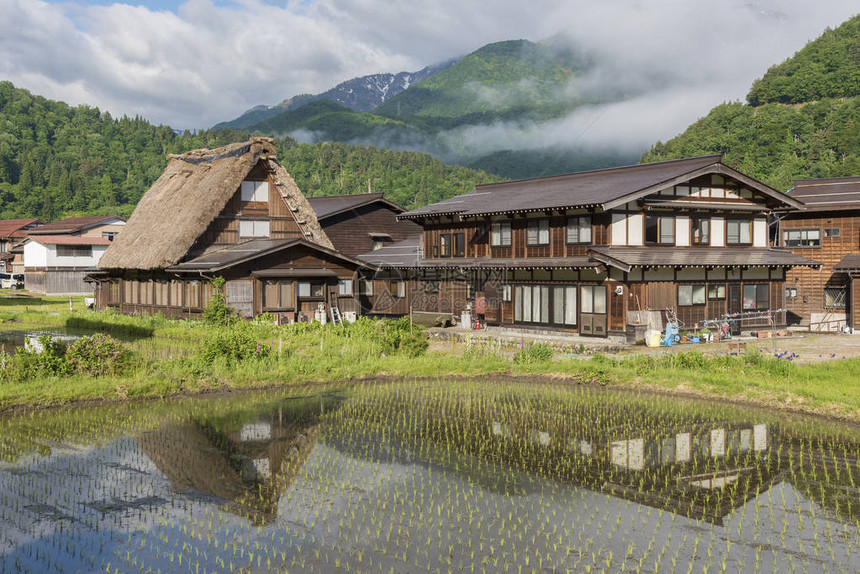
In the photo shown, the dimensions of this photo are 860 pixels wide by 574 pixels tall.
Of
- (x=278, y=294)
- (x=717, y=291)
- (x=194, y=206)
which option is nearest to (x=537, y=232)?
(x=717, y=291)

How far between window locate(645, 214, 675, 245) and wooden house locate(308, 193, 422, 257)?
65.1ft

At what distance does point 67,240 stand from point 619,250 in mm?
53375

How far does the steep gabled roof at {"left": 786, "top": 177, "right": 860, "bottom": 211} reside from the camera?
112 feet

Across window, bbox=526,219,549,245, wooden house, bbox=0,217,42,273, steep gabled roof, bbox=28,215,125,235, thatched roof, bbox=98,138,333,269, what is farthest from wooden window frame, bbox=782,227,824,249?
wooden house, bbox=0,217,42,273

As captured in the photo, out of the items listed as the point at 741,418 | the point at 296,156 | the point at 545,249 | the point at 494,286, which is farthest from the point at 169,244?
the point at 296,156

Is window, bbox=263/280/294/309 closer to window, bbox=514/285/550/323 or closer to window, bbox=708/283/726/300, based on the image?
window, bbox=514/285/550/323

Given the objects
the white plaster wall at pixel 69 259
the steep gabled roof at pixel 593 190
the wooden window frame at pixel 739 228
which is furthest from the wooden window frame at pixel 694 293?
the white plaster wall at pixel 69 259

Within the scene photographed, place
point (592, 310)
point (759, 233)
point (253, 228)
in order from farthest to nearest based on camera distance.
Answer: point (253, 228) < point (759, 233) < point (592, 310)

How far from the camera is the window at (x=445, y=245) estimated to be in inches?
1423

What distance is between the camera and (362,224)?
4756cm

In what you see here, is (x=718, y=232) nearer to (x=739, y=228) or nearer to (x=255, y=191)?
(x=739, y=228)

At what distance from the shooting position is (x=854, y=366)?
774 inches

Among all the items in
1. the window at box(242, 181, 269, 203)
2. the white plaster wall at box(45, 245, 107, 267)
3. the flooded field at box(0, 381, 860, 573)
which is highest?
the window at box(242, 181, 269, 203)

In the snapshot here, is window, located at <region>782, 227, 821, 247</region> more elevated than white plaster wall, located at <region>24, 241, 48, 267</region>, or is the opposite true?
white plaster wall, located at <region>24, 241, 48, 267</region>
